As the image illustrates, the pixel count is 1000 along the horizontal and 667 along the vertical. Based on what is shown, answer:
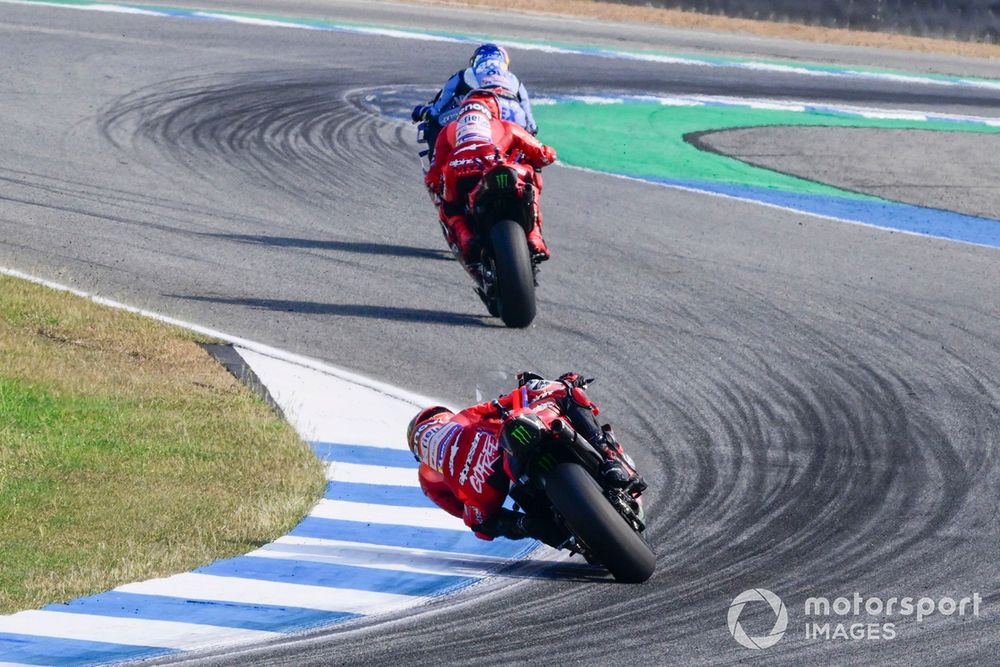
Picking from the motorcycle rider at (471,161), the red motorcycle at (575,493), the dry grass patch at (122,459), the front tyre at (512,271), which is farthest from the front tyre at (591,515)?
the motorcycle rider at (471,161)

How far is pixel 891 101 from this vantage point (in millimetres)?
21719

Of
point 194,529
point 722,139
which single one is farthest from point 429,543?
point 722,139

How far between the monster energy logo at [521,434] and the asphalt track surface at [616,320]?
0.66 meters

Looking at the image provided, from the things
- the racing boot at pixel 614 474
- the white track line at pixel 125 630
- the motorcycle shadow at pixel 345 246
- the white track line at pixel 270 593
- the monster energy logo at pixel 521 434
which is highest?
the monster energy logo at pixel 521 434

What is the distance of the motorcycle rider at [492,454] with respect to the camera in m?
6.21

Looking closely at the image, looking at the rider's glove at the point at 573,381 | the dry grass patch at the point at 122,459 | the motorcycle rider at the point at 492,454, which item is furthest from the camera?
the rider's glove at the point at 573,381

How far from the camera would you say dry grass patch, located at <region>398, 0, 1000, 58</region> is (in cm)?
2720

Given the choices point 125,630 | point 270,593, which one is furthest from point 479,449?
point 125,630

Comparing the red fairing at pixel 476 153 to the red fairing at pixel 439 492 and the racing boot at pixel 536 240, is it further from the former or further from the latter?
the red fairing at pixel 439 492

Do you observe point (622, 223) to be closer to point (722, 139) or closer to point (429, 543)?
point (722, 139)

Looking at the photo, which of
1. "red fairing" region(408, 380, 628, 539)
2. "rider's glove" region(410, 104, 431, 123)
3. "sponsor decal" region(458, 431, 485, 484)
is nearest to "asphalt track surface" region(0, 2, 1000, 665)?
"red fairing" region(408, 380, 628, 539)

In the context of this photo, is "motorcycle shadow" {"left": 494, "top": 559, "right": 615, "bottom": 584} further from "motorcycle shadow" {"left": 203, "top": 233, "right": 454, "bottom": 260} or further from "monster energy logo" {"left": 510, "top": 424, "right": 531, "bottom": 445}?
"motorcycle shadow" {"left": 203, "top": 233, "right": 454, "bottom": 260}

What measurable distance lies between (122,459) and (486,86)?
470 cm

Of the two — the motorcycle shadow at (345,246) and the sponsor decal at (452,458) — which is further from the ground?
the sponsor decal at (452,458)
